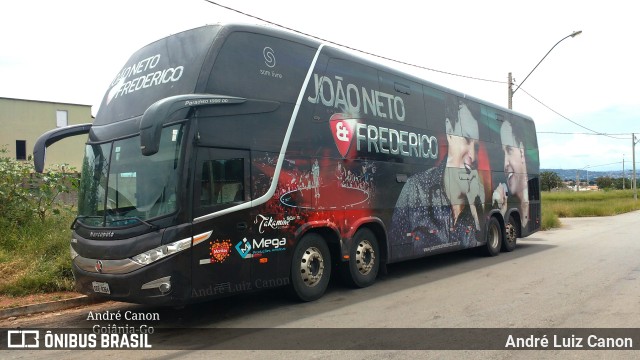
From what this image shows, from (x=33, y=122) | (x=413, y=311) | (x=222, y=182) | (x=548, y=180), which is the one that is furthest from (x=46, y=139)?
(x=548, y=180)

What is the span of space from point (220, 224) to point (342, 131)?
9.70ft

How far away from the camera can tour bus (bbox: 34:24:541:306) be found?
6039 mm

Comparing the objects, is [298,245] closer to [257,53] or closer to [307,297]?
[307,297]

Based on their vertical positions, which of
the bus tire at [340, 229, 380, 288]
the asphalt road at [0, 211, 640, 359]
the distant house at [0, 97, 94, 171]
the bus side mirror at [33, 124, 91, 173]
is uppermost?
the distant house at [0, 97, 94, 171]

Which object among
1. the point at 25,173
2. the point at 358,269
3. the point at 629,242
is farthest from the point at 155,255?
the point at 629,242

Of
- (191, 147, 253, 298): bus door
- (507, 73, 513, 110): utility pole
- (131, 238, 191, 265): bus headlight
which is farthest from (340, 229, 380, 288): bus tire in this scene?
(507, 73, 513, 110): utility pole

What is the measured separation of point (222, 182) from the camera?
21.3ft

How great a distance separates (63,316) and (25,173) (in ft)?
16.2

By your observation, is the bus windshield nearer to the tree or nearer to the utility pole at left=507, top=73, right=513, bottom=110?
the utility pole at left=507, top=73, right=513, bottom=110

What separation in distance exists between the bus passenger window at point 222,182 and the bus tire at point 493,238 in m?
8.08

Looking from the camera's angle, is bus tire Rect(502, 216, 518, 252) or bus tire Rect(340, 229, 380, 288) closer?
bus tire Rect(340, 229, 380, 288)

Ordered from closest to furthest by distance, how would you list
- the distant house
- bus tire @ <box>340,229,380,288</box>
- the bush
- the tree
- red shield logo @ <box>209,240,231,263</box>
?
1. red shield logo @ <box>209,240,231,263</box>
2. the bush
3. bus tire @ <box>340,229,380,288</box>
4. the distant house
5. the tree

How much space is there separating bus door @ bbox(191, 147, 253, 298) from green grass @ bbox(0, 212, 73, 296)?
3470 millimetres

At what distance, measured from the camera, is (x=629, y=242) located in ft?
52.5
